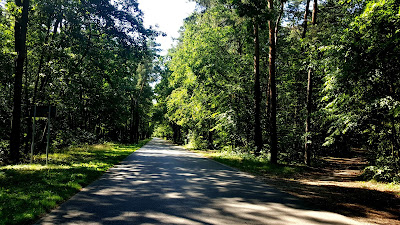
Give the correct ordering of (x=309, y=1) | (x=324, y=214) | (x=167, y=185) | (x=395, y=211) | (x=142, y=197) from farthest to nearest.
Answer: (x=309, y=1) → (x=167, y=185) → (x=142, y=197) → (x=395, y=211) → (x=324, y=214)

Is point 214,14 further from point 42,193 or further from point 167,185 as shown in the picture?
point 42,193

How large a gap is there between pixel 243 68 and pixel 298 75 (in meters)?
5.17

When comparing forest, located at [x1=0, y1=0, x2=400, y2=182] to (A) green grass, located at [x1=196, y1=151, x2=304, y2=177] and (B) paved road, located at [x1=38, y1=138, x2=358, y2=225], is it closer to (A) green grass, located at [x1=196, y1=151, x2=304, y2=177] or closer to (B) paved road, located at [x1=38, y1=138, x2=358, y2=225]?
(A) green grass, located at [x1=196, y1=151, x2=304, y2=177]

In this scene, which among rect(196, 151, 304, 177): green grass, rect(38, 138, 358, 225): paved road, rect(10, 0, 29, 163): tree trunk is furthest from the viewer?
rect(196, 151, 304, 177): green grass

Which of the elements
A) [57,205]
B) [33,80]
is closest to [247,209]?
[57,205]

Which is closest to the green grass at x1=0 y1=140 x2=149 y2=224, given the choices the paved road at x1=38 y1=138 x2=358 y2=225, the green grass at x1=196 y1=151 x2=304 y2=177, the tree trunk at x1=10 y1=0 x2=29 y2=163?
the paved road at x1=38 y1=138 x2=358 y2=225

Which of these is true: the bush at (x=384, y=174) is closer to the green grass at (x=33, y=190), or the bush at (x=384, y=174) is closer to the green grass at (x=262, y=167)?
the green grass at (x=262, y=167)

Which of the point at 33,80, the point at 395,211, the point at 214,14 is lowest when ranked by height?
the point at 395,211

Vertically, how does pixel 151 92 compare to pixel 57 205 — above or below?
above

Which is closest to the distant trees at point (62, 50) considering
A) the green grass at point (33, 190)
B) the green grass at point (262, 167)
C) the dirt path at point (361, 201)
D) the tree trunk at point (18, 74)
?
the tree trunk at point (18, 74)

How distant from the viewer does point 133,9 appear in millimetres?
14938

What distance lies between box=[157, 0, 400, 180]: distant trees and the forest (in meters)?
0.06

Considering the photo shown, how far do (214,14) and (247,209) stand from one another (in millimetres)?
16283

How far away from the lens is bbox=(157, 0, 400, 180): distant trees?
8.46 m
